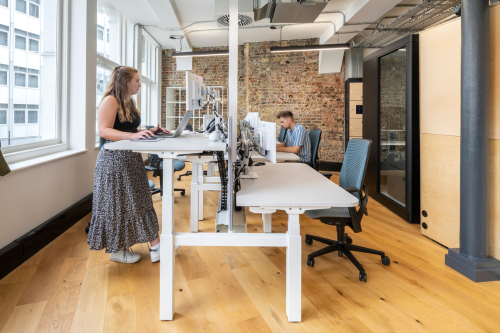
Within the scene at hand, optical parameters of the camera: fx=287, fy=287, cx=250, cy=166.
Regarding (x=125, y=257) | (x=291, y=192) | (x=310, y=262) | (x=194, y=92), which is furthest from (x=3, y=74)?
(x=310, y=262)

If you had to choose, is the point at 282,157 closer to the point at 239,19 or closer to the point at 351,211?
the point at 351,211

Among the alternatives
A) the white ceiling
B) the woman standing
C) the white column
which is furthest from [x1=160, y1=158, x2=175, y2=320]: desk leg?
the white ceiling

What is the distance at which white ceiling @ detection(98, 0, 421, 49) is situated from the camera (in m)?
5.08

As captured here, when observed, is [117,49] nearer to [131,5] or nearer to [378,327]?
[131,5]

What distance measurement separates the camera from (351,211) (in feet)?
6.66

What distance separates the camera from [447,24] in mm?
2621

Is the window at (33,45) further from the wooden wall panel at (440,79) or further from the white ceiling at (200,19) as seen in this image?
the wooden wall panel at (440,79)

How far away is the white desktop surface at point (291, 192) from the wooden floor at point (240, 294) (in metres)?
0.70

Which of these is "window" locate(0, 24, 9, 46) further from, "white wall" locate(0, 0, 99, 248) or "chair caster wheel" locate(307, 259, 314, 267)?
"chair caster wheel" locate(307, 259, 314, 267)

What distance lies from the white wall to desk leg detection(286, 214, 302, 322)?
81.7 inches

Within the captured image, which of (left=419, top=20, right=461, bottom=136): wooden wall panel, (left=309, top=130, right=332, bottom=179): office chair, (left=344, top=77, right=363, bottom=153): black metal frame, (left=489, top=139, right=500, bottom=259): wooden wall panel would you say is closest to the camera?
(left=489, top=139, right=500, bottom=259): wooden wall panel

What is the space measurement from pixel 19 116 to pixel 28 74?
1.43ft

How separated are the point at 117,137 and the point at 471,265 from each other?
108 inches

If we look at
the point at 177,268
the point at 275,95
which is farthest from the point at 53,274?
the point at 275,95
